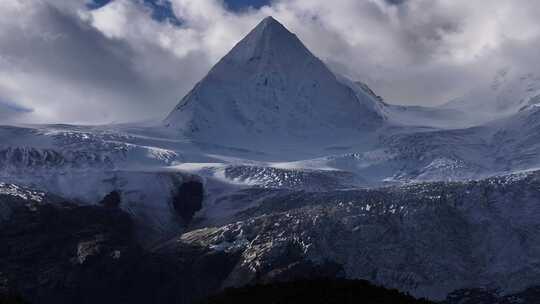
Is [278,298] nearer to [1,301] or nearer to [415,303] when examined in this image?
[415,303]

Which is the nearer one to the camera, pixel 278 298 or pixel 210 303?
pixel 278 298

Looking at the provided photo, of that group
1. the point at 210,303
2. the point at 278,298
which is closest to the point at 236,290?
the point at 210,303

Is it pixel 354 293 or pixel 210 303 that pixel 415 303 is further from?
pixel 210 303

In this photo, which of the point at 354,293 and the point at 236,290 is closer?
the point at 354,293

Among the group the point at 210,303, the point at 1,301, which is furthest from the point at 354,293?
the point at 1,301

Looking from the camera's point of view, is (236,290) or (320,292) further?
(236,290)

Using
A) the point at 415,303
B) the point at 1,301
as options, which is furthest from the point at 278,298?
the point at 1,301

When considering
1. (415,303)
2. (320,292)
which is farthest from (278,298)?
(415,303)

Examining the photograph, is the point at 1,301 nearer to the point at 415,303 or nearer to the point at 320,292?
the point at 320,292
